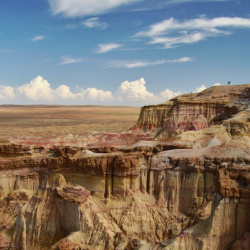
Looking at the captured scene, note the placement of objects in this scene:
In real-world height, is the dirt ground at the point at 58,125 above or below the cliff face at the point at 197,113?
below

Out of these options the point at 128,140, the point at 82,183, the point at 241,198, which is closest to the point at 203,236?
the point at 241,198

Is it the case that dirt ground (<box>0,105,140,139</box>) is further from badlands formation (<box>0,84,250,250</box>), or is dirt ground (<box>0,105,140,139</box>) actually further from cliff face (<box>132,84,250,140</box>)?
badlands formation (<box>0,84,250,250</box>)

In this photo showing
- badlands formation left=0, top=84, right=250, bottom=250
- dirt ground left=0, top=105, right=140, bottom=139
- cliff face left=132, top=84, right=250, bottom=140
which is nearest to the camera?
badlands formation left=0, top=84, right=250, bottom=250

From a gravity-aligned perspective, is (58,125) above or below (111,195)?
below

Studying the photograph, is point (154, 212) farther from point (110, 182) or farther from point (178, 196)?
point (110, 182)

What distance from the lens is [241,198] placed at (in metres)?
11.6

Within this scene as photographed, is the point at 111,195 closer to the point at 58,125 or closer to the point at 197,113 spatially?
the point at 197,113

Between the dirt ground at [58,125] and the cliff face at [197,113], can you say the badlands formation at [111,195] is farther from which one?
the dirt ground at [58,125]

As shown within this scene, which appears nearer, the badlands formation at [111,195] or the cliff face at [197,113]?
the badlands formation at [111,195]

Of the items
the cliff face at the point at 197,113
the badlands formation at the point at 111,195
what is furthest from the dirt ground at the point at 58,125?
the badlands formation at the point at 111,195

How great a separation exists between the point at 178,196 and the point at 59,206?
7321 mm

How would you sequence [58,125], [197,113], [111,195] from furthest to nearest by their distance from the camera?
[58,125], [197,113], [111,195]

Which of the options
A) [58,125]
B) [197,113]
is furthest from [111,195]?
[58,125]

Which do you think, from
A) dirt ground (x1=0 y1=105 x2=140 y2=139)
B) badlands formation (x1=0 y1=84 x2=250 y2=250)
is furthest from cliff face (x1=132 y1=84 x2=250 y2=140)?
dirt ground (x1=0 y1=105 x2=140 y2=139)
